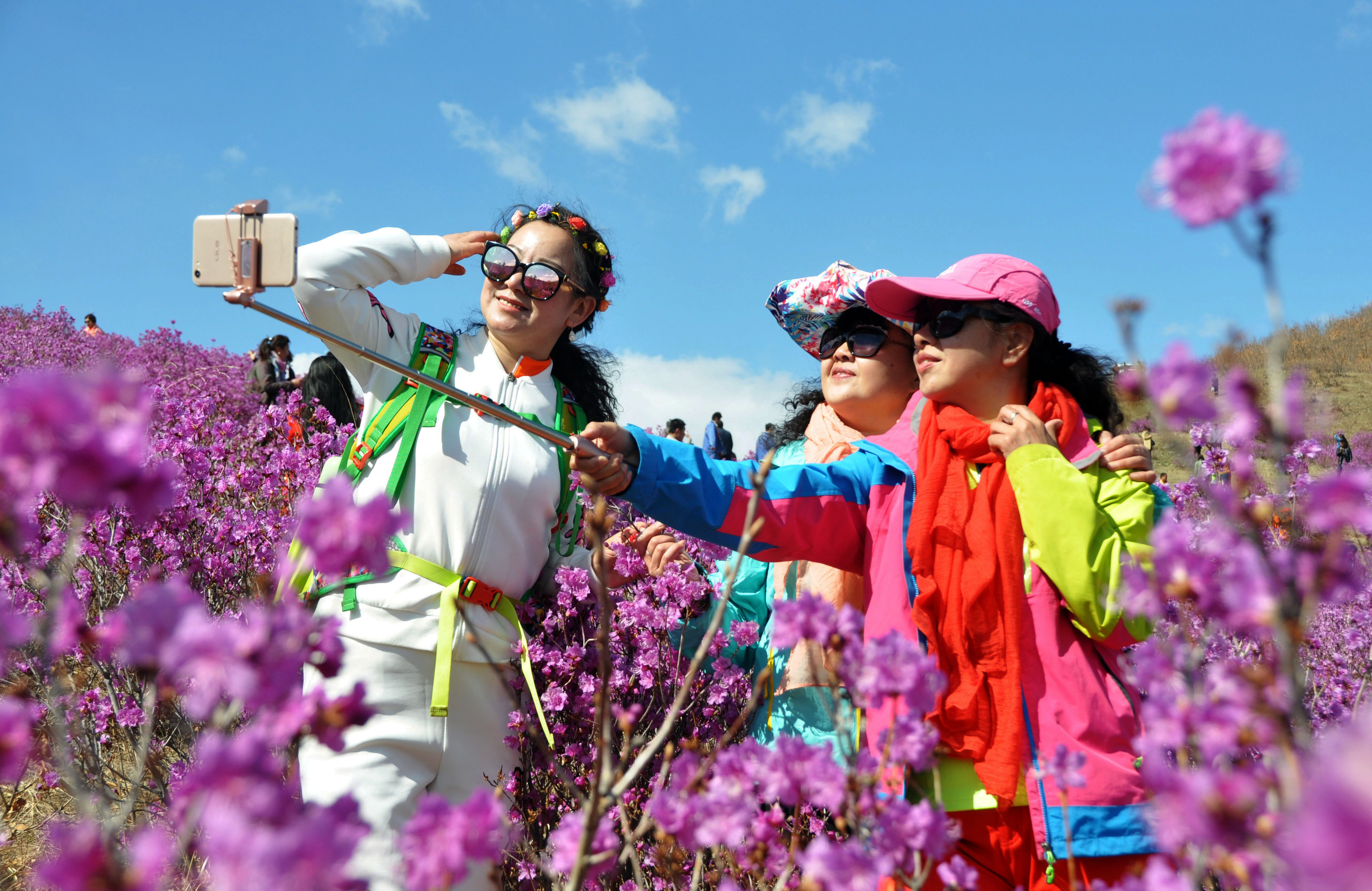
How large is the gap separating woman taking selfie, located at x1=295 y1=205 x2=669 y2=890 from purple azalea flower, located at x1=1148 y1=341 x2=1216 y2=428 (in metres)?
1.59

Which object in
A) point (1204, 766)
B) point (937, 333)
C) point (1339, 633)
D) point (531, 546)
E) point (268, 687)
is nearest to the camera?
point (268, 687)

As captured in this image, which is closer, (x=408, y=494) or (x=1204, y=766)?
(x=1204, y=766)

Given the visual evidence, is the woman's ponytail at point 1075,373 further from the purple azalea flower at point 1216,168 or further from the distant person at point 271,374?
the distant person at point 271,374

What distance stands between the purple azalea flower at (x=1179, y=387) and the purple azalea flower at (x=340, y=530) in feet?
2.49

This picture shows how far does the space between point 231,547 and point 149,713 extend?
139 inches

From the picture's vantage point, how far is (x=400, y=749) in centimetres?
213

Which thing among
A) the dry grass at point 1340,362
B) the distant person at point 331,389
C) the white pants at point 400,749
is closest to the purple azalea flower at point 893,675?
the white pants at point 400,749

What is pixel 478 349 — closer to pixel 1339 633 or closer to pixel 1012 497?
pixel 1012 497

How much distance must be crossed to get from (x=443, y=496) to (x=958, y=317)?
150cm

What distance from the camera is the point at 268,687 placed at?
72 cm

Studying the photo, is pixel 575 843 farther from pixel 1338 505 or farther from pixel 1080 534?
pixel 1080 534

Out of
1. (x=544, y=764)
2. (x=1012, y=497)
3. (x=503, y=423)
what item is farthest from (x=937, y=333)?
(x=544, y=764)

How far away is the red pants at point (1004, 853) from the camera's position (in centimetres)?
179

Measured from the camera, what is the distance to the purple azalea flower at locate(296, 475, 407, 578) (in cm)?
79
